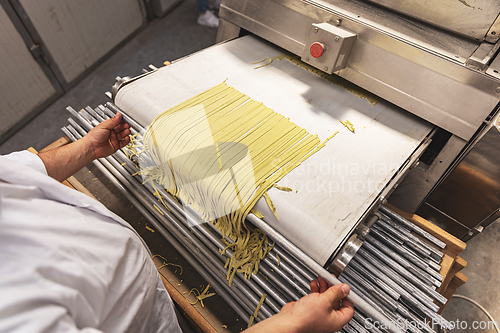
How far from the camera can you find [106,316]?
1.98 ft

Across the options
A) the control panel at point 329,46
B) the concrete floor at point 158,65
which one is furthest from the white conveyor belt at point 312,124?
the concrete floor at point 158,65

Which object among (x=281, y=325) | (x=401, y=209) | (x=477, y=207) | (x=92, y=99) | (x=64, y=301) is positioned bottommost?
(x=92, y=99)

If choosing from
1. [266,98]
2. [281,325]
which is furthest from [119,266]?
[266,98]

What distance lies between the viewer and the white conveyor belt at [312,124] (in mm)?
783

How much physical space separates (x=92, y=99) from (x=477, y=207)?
2950 mm

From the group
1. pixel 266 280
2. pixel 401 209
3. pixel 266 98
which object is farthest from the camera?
pixel 401 209

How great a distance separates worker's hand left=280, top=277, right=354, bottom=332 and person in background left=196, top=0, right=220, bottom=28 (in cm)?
339

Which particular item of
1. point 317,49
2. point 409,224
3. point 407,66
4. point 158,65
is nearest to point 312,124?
point 317,49

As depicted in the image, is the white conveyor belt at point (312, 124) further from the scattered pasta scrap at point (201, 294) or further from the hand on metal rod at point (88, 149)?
the scattered pasta scrap at point (201, 294)

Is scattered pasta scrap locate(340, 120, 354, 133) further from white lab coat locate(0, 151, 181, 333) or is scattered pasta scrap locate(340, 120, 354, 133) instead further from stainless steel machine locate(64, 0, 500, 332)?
white lab coat locate(0, 151, 181, 333)

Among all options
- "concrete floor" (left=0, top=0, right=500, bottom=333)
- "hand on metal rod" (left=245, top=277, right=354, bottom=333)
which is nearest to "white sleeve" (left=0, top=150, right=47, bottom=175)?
"hand on metal rod" (left=245, top=277, right=354, bottom=333)

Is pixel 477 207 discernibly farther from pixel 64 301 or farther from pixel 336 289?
pixel 64 301

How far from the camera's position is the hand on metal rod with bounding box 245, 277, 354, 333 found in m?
0.65

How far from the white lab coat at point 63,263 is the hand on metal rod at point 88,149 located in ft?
1.15
